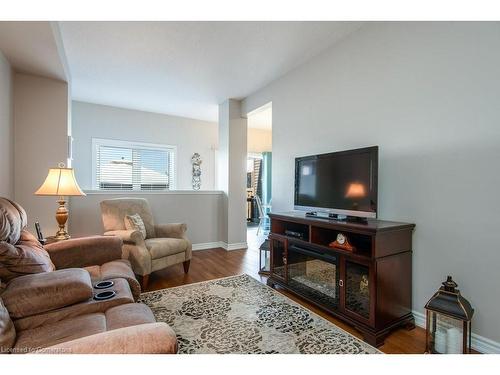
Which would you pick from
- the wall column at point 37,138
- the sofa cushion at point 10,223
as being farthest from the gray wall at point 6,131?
the sofa cushion at point 10,223

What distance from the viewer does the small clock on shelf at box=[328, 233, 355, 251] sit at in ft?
6.67

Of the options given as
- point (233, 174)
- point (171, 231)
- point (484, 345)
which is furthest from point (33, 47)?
point (484, 345)

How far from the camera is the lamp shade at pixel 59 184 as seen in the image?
91.0 inches

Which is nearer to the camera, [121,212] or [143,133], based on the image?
[121,212]

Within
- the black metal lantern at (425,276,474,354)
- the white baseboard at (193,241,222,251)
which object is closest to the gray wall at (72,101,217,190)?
the white baseboard at (193,241,222,251)

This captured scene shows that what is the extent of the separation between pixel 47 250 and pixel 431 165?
10.1 ft

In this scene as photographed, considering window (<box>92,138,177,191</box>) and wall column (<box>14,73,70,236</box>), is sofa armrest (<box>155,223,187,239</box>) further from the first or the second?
window (<box>92,138,177,191</box>)

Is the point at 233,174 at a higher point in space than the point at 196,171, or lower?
lower

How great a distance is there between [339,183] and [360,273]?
0.77m

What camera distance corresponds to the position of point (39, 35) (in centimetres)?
210

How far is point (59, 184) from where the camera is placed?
2354 mm

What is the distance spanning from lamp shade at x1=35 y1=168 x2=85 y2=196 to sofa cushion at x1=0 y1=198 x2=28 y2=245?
1.61ft

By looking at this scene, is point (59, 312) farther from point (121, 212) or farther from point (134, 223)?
point (121, 212)

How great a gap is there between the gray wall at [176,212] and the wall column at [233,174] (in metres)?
0.20
